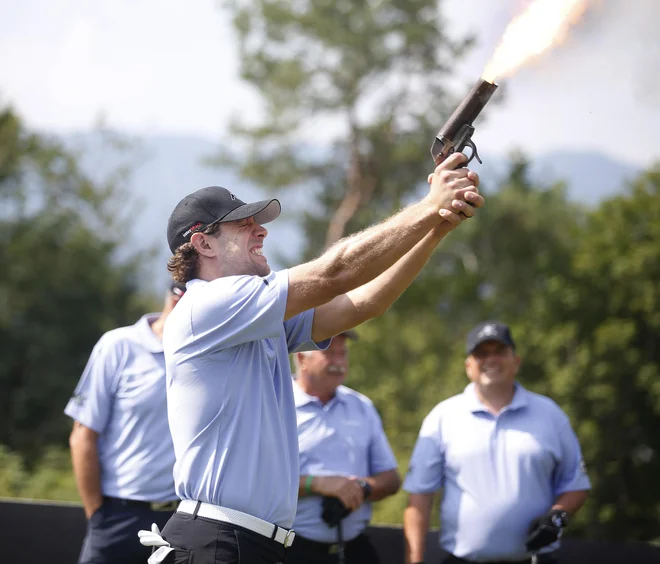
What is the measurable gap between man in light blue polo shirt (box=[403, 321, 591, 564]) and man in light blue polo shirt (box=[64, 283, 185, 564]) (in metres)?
1.69

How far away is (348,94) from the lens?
24484 millimetres

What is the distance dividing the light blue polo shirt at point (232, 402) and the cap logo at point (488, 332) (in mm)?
2867

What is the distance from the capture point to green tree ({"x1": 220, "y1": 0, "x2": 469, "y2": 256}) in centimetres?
2427

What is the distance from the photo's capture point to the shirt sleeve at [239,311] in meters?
3.72

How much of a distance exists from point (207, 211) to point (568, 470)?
11.2 ft

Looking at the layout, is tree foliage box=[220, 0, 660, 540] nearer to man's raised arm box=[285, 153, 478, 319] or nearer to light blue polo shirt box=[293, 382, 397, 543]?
light blue polo shirt box=[293, 382, 397, 543]

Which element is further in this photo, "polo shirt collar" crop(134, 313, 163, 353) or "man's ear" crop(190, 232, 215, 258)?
"polo shirt collar" crop(134, 313, 163, 353)

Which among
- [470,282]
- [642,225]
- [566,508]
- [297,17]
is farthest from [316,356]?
[297,17]

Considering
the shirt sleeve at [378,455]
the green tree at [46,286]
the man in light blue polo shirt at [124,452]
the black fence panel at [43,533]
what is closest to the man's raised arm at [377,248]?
the man in light blue polo shirt at [124,452]

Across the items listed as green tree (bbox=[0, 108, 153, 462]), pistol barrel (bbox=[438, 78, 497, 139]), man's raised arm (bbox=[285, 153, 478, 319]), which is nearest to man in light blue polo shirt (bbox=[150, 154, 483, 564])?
man's raised arm (bbox=[285, 153, 478, 319])

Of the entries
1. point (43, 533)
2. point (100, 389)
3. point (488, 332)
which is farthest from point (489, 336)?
point (43, 533)

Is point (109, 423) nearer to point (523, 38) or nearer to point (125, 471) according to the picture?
point (125, 471)

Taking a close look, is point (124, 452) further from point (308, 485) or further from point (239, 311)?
point (239, 311)

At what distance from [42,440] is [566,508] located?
19185 millimetres
